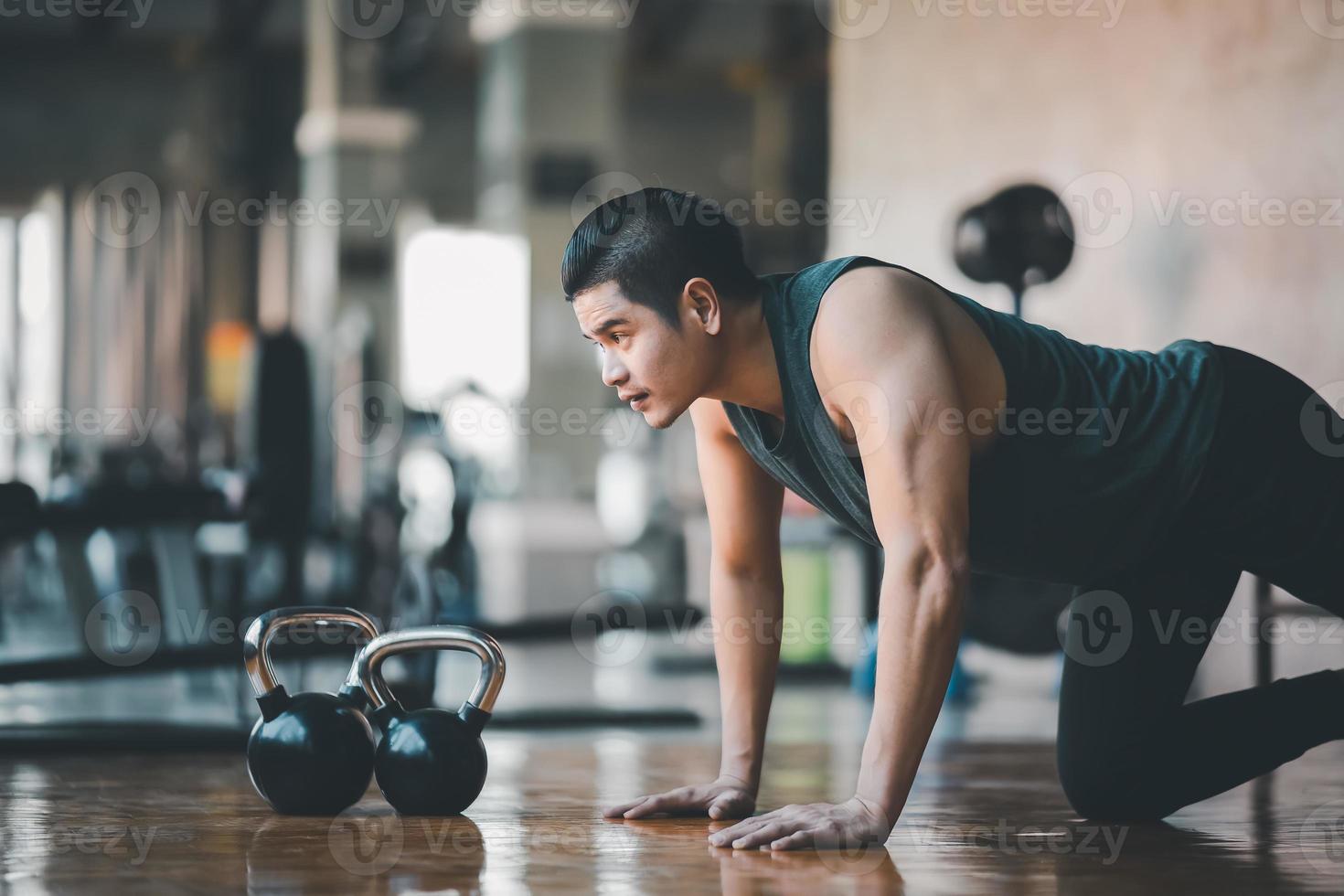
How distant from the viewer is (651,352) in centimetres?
175

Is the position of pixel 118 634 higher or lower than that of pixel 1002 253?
lower

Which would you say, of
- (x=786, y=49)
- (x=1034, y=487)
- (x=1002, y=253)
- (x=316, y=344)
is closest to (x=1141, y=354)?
(x=1034, y=487)

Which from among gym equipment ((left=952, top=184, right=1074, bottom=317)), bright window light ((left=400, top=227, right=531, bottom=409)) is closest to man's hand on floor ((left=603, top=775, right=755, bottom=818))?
gym equipment ((left=952, top=184, right=1074, bottom=317))

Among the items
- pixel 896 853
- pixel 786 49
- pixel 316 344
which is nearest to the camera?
pixel 896 853

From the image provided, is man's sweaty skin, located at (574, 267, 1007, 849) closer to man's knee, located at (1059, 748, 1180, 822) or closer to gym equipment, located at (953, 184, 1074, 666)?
man's knee, located at (1059, 748, 1180, 822)

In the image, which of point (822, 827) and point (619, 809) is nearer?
point (822, 827)

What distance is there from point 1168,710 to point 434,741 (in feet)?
3.08

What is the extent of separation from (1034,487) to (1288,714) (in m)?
0.48

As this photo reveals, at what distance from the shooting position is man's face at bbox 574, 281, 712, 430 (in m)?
1.75

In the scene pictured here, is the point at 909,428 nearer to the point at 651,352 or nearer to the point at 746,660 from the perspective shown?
the point at 651,352

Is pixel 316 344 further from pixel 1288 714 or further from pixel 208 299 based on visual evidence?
pixel 1288 714

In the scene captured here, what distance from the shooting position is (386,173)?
1068cm

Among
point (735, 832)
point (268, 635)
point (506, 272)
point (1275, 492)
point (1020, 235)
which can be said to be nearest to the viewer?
point (735, 832)

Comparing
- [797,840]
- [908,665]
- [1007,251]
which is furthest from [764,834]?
[1007,251]
